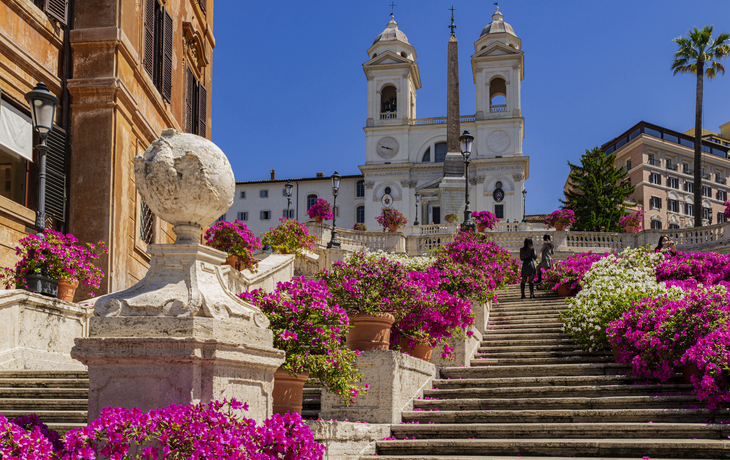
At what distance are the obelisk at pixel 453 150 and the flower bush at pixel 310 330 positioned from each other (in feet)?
161

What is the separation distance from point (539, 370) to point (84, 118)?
32.0ft

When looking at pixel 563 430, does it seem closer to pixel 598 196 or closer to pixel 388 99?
pixel 598 196

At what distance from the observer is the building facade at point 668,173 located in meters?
80.2

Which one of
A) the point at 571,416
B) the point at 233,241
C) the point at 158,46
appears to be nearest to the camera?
the point at 571,416

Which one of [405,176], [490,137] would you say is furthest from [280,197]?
[490,137]

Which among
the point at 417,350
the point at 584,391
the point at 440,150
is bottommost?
the point at 584,391

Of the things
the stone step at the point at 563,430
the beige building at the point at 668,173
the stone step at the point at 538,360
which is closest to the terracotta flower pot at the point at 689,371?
the stone step at the point at 563,430

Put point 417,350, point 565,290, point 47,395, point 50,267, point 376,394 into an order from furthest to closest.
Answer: point 565,290 < point 50,267 < point 417,350 < point 47,395 < point 376,394

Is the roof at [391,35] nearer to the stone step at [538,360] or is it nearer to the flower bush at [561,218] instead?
the flower bush at [561,218]

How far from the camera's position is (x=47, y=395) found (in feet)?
29.5

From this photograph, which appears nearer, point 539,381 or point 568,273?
point 539,381

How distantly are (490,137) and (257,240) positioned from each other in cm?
6041

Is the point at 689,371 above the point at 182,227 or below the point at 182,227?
below

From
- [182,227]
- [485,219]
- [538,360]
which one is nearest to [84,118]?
[538,360]
